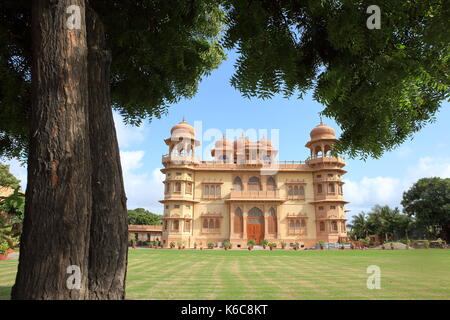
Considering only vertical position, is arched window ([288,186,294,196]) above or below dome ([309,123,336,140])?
below

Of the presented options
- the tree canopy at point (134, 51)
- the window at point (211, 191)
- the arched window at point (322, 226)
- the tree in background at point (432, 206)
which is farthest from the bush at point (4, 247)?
the tree in background at point (432, 206)

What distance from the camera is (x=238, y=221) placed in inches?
1346

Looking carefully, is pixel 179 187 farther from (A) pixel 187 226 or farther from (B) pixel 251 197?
(B) pixel 251 197

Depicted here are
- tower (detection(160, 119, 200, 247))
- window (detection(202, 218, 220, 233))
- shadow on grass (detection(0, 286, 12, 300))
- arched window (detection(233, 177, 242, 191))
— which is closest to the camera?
shadow on grass (detection(0, 286, 12, 300))

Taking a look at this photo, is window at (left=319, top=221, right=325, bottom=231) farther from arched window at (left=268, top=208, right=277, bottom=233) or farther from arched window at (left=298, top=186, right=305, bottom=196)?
arched window at (left=268, top=208, right=277, bottom=233)

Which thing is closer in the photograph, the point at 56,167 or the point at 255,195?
the point at 56,167

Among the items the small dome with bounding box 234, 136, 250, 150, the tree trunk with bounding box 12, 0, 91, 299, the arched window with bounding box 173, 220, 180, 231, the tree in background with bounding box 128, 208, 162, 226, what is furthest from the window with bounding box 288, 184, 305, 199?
the tree in background with bounding box 128, 208, 162, 226

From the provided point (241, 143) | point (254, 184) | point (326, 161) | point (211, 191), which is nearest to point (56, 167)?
point (211, 191)

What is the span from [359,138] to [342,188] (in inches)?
1312

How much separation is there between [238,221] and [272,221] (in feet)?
12.3

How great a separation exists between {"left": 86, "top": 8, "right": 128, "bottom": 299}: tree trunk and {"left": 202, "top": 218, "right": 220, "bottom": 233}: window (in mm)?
32589

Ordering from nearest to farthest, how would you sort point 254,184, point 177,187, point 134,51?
point 134,51 → point 177,187 → point 254,184

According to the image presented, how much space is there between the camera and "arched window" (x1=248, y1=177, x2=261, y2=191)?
3541 centimetres

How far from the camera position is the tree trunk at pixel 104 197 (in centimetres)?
221
